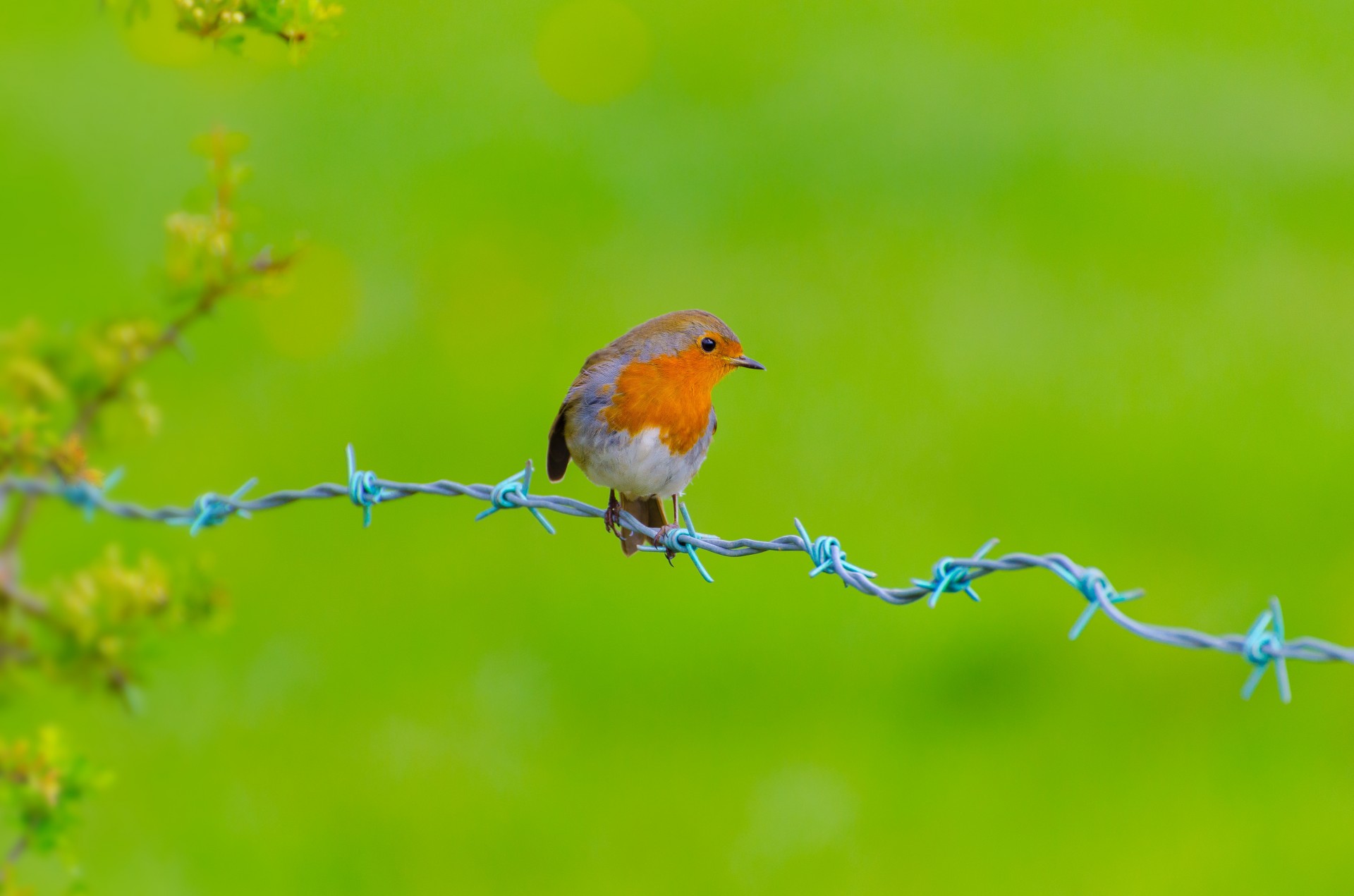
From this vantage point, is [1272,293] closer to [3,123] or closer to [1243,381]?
[1243,381]

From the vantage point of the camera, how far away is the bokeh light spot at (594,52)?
370 inches

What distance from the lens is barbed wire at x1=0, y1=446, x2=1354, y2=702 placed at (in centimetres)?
199

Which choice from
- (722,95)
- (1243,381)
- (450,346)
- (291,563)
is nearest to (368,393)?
(450,346)

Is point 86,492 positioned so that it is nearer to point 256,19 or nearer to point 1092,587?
point 256,19

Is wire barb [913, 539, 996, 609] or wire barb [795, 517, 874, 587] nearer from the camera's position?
wire barb [913, 539, 996, 609]

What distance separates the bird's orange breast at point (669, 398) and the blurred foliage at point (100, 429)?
0.93 metres

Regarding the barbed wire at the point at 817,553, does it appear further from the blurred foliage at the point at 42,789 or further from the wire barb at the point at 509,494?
the blurred foliage at the point at 42,789

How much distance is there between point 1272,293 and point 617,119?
4067mm

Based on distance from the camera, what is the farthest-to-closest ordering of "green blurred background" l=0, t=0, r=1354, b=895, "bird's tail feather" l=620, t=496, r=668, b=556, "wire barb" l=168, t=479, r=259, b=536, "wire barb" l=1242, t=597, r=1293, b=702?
1. "green blurred background" l=0, t=0, r=1354, b=895
2. "bird's tail feather" l=620, t=496, r=668, b=556
3. "wire barb" l=168, t=479, r=259, b=536
4. "wire barb" l=1242, t=597, r=1293, b=702

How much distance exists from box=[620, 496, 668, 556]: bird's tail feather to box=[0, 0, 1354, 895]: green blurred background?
146 centimetres

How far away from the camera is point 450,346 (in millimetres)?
7793

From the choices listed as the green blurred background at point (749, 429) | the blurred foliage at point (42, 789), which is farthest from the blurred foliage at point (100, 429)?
the green blurred background at point (749, 429)

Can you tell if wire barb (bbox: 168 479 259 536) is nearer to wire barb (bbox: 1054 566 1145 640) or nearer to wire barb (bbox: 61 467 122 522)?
wire barb (bbox: 61 467 122 522)

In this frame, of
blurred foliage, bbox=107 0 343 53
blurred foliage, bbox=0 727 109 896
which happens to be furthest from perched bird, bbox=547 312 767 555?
blurred foliage, bbox=0 727 109 896
